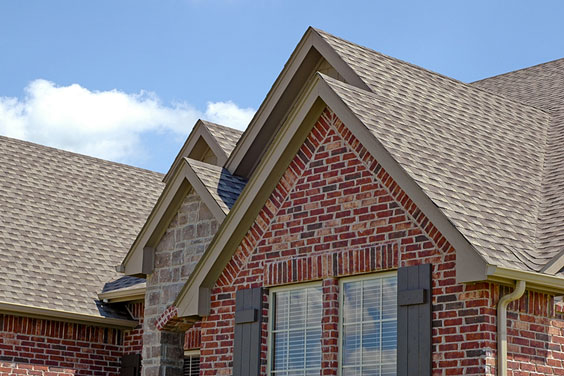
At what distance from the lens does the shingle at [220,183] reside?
1493cm

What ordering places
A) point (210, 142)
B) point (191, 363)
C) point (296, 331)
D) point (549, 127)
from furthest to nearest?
point (210, 142), point (549, 127), point (191, 363), point (296, 331)

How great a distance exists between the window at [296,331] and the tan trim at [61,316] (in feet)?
20.4

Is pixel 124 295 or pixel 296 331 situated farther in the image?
pixel 124 295

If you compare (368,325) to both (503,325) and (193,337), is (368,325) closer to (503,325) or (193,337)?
(503,325)

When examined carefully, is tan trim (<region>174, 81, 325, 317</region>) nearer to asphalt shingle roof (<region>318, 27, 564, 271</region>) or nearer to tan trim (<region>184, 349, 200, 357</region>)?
asphalt shingle roof (<region>318, 27, 564, 271</region>)

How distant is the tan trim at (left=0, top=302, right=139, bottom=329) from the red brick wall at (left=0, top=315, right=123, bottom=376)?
19 cm

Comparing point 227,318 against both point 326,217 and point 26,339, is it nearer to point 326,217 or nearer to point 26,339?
point 326,217

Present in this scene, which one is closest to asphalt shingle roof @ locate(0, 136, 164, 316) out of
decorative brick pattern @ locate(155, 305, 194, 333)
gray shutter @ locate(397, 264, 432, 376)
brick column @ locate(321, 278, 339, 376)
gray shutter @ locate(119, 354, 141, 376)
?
gray shutter @ locate(119, 354, 141, 376)

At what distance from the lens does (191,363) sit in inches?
632

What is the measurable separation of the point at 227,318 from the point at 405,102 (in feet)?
13.0

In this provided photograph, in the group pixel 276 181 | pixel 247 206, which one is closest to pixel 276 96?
pixel 276 181

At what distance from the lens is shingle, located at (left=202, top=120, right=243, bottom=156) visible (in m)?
17.2

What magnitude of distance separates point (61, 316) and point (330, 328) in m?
7.49

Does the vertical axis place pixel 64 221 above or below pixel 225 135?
below
